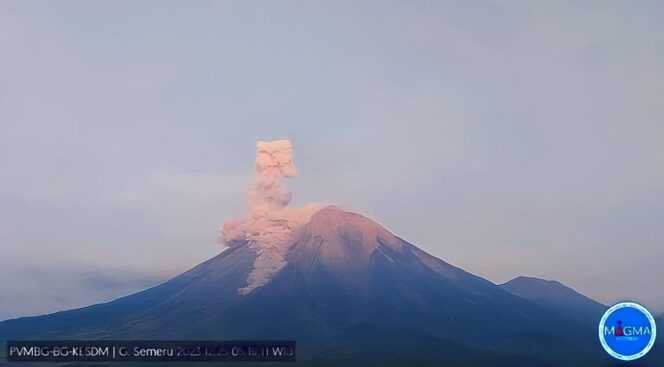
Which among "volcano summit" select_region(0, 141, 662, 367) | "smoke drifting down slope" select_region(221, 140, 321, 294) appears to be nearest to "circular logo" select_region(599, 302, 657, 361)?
"volcano summit" select_region(0, 141, 662, 367)

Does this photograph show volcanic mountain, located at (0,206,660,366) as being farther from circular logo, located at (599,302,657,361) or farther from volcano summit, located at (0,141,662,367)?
circular logo, located at (599,302,657,361)

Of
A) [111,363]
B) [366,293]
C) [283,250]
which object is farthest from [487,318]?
[111,363]

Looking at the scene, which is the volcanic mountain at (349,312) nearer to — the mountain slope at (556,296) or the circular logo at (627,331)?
the mountain slope at (556,296)

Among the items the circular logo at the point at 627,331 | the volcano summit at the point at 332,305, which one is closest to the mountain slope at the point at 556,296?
the volcano summit at the point at 332,305

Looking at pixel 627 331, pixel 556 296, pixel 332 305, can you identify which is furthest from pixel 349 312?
pixel 627 331

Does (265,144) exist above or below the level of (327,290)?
above

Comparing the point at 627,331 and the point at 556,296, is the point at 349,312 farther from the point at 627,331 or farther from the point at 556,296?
the point at 627,331

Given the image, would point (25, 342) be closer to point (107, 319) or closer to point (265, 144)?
point (107, 319)
